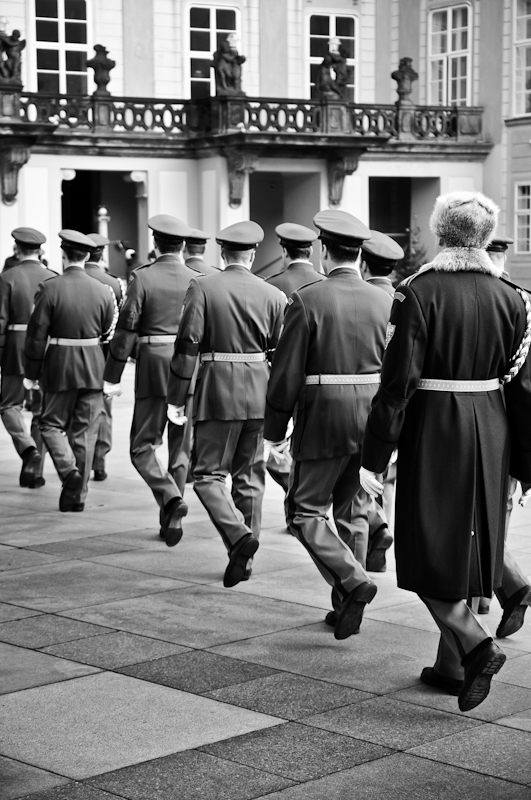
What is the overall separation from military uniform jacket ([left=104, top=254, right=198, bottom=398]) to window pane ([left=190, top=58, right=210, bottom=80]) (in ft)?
68.7

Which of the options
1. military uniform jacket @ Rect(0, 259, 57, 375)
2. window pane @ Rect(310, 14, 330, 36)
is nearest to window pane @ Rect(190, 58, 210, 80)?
window pane @ Rect(310, 14, 330, 36)

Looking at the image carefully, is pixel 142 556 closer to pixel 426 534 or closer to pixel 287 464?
pixel 287 464

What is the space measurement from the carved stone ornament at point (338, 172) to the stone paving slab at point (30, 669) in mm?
22615

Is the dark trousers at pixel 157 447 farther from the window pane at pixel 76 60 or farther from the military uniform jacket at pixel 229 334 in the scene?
the window pane at pixel 76 60

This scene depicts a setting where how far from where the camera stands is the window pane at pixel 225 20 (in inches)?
1151

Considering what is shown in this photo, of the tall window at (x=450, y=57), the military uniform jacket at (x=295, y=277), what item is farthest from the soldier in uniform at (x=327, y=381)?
the tall window at (x=450, y=57)

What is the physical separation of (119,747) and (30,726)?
0.40m

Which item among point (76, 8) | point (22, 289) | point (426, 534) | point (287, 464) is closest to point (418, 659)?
point (426, 534)

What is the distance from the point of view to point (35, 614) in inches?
255

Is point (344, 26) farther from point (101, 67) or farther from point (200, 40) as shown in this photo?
point (101, 67)

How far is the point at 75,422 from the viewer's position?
9.79 m

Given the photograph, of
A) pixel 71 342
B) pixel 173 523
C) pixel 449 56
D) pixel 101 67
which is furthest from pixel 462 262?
pixel 449 56

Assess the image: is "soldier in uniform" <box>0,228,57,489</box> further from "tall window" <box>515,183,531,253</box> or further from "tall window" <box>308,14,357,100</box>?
"tall window" <box>308,14,357,100</box>

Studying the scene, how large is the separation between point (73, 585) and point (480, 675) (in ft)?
9.62
